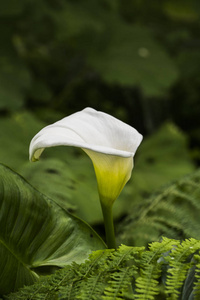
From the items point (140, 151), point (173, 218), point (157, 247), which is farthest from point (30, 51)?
point (157, 247)

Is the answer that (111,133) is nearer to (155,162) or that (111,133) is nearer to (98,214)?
(98,214)

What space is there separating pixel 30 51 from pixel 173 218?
6.28 ft

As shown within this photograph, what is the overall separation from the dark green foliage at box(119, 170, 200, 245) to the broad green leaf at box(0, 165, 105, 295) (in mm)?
212

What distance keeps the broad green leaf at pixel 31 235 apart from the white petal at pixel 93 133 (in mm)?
55

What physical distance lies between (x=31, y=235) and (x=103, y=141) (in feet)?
0.56

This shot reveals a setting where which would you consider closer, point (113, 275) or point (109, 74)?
point (113, 275)

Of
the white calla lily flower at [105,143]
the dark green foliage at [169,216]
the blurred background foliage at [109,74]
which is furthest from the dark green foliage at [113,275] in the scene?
the blurred background foliage at [109,74]

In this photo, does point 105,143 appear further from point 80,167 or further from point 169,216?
point 80,167

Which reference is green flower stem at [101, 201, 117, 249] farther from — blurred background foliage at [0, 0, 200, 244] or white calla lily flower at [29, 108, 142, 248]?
blurred background foliage at [0, 0, 200, 244]

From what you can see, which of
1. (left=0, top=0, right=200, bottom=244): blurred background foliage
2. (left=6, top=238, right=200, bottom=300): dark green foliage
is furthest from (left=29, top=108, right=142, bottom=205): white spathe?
(left=0, top=0, right=200, bottom=244): blurred background foliage

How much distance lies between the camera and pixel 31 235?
21.3 inches

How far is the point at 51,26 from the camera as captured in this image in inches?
85.6

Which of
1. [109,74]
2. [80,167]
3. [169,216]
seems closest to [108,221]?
[169,216]

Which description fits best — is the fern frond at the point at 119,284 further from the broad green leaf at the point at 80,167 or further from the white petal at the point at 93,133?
the broad green leaf at the point at 80,167
